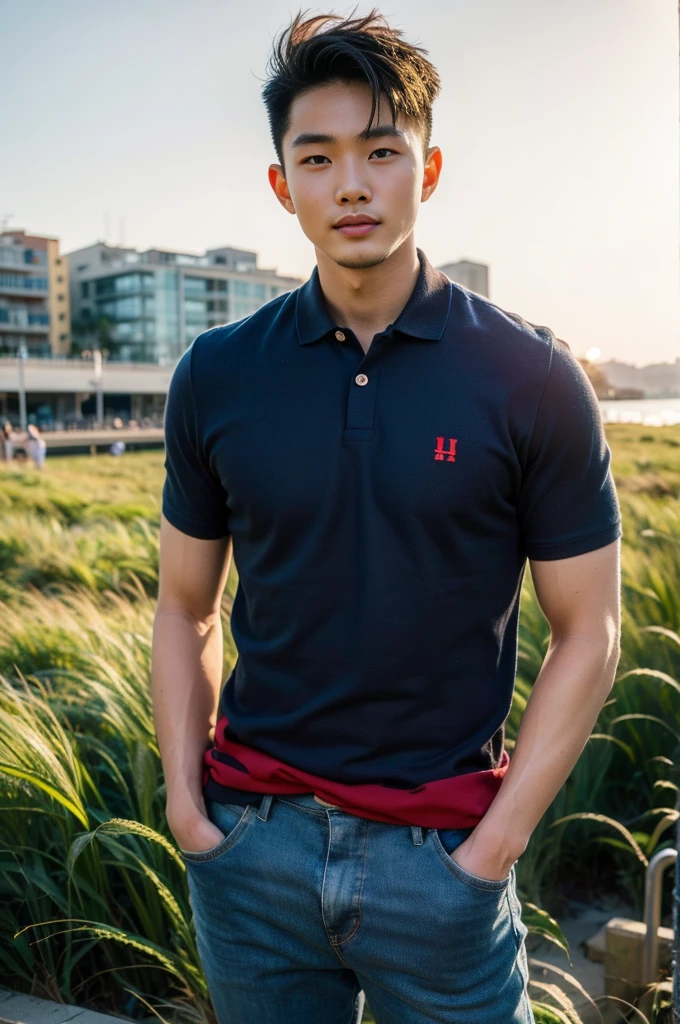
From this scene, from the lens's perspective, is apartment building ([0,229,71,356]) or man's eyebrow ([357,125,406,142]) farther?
apartment building ([0,229,71,356])

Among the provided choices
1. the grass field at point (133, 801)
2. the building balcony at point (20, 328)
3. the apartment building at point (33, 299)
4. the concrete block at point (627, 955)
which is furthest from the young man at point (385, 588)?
the building balcony at point (20, 328)

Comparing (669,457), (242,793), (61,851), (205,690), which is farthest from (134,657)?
→ (669,457)

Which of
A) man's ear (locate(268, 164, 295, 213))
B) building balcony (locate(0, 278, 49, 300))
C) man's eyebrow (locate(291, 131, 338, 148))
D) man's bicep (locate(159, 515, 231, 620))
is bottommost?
man's bicep (locate(159, 515, 231, 620))

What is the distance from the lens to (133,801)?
2625 mm

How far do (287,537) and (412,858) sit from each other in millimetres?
518

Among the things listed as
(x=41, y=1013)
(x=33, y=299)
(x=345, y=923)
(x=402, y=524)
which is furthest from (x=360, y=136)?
(x=33, y=299)

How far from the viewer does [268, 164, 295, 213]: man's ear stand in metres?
1.66

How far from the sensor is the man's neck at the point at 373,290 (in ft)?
5.08

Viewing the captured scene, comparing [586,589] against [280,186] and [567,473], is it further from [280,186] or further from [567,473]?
[280,186]

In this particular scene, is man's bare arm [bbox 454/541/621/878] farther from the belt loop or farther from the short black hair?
the short black hair

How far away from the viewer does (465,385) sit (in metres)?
1.45

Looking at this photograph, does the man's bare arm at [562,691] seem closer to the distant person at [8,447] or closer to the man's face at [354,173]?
the man's face at [354,173]

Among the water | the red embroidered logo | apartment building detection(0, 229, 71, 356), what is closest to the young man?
the red embroidered logo

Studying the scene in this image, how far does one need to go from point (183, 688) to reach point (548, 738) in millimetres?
677
